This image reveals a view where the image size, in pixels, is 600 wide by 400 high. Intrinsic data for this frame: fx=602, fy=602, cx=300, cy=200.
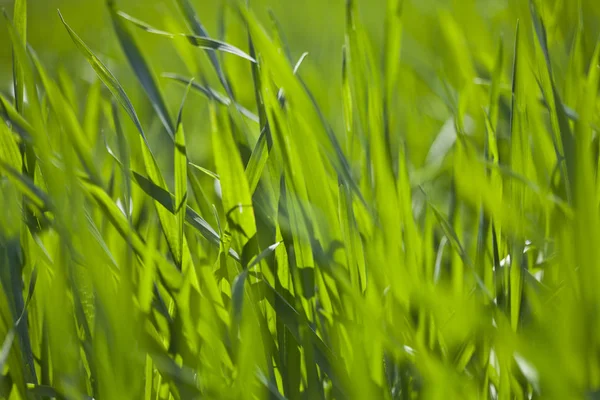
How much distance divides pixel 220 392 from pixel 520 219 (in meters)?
0.19

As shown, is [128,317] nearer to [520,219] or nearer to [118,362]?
[118,362]

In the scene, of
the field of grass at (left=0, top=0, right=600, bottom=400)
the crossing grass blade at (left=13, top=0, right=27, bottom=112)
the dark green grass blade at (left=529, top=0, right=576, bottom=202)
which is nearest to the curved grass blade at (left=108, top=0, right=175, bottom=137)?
the field of grass at (left=0, top=0, right=600, bottom=400)

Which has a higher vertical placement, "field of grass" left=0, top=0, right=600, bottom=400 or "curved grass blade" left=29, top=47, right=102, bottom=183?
"curved grass blade" left=29, top=47, right=102, bottom=183

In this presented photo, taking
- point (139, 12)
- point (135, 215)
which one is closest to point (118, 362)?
point (135, 215)

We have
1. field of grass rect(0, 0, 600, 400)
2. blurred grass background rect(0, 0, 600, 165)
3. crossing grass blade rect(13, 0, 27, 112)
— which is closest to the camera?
field of grass rect(0, 0, 600, 400)

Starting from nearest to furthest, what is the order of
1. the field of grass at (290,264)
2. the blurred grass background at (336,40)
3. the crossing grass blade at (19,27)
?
the field of grass at (290,264), the crossing grass blade at (19,27), the blurred grass background at (336,40)

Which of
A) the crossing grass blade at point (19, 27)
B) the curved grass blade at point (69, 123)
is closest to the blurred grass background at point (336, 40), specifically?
the crossing grass blade at point (19, 27)

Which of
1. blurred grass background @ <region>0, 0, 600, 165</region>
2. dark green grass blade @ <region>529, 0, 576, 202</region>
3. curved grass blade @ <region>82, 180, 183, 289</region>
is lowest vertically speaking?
blurred grass background @ <region>0, 0, 600, 165</region>

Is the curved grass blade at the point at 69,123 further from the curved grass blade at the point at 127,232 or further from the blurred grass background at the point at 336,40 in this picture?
the blurred grass background at the point at 336,40

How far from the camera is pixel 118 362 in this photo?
28 cm

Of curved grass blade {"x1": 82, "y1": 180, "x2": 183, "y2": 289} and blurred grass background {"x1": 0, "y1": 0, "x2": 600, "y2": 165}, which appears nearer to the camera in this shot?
curved grass blade {"x1": 82, "y1": 180, "x2": 183, "y2": 289}

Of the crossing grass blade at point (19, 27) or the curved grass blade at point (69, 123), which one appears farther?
the crossing grass blade at point (19, 27)

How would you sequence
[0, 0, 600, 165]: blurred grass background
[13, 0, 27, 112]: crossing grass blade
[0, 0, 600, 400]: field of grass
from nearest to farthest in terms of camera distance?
[0, 0, 600, 400]: field of grass → [13, 0, 27, 112]: crossing grass blade → [0, 0, 600, 165]: blurred grass background

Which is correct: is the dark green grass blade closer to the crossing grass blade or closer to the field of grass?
the field of grass
